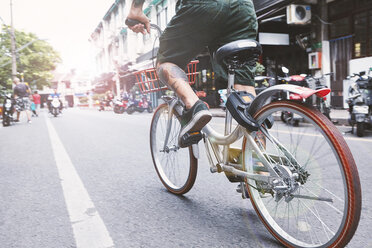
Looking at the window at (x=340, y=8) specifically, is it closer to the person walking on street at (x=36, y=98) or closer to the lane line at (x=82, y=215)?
the lane line at (x=82, y=215)

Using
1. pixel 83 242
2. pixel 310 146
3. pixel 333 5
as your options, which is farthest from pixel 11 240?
pixel 333 5

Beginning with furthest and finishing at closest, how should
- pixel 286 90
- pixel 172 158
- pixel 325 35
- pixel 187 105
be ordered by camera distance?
pixel 325 35 → pixel 172 158 → pixel 187 105 → pixel 286 90

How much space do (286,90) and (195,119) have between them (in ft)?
2.10

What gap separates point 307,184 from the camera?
1.48m

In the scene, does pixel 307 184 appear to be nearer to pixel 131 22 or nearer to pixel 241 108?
pixel 241 108

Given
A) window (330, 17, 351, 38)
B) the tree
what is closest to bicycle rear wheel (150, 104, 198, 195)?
window (330, 17, 351, 38)

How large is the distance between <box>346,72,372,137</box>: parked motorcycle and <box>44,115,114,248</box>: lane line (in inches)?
177

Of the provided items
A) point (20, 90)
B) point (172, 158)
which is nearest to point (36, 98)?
point (20, 90)

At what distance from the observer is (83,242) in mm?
1720

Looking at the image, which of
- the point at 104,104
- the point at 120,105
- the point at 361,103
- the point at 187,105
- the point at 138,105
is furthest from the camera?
the point at 104,104

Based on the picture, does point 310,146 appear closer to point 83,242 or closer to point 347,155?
point 347,155

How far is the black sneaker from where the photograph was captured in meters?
1.89

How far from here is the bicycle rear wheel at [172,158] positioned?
2.38m

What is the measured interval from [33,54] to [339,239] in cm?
4697
